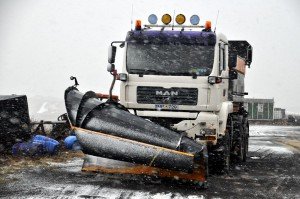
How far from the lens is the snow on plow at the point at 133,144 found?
793 cm

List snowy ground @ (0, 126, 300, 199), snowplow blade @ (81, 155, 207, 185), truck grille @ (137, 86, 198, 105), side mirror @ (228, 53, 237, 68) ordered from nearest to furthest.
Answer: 1. snowy ground @ (0, 126, 300, 199)
2. snowplow blade @ (81, 155, 207, 185)
3. truck grille @ (137, 86, 198, 105)
4. side mirror @ (228, 53, 237, 68)

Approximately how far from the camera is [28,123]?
1288 centimetres

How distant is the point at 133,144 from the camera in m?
8.05

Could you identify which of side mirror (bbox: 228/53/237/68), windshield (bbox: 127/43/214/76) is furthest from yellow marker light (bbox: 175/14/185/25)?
side mirror (bbox: 228/53/237/68)

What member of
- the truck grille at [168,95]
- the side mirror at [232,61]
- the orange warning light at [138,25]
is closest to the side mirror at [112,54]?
the orange warning light at [138,25]

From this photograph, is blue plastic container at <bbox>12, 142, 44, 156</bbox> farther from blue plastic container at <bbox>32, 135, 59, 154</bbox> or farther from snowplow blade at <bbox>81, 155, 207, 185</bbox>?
snowplow blade at <bbox>81, 155, 207, 185</bbox>

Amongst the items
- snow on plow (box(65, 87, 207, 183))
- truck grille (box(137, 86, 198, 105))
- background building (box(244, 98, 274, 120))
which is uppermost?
truck grille (box(137, 86, 198, 105))

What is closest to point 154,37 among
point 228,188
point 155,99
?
point 155,99

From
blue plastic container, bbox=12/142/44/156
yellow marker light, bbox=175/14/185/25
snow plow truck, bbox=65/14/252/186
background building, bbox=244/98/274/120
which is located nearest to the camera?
snow plow truck, bbox=65/14/252/186

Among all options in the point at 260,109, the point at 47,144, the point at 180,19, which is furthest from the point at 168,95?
the point at 260,109

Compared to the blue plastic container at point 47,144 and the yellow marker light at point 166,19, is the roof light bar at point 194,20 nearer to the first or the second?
the yellow marker light at point 166,19

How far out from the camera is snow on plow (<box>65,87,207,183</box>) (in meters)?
7.93

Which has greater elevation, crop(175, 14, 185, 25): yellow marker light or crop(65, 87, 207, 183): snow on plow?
crop(175, 14, 185, 25): yellow marker light

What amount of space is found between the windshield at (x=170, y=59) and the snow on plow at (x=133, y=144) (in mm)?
1325
